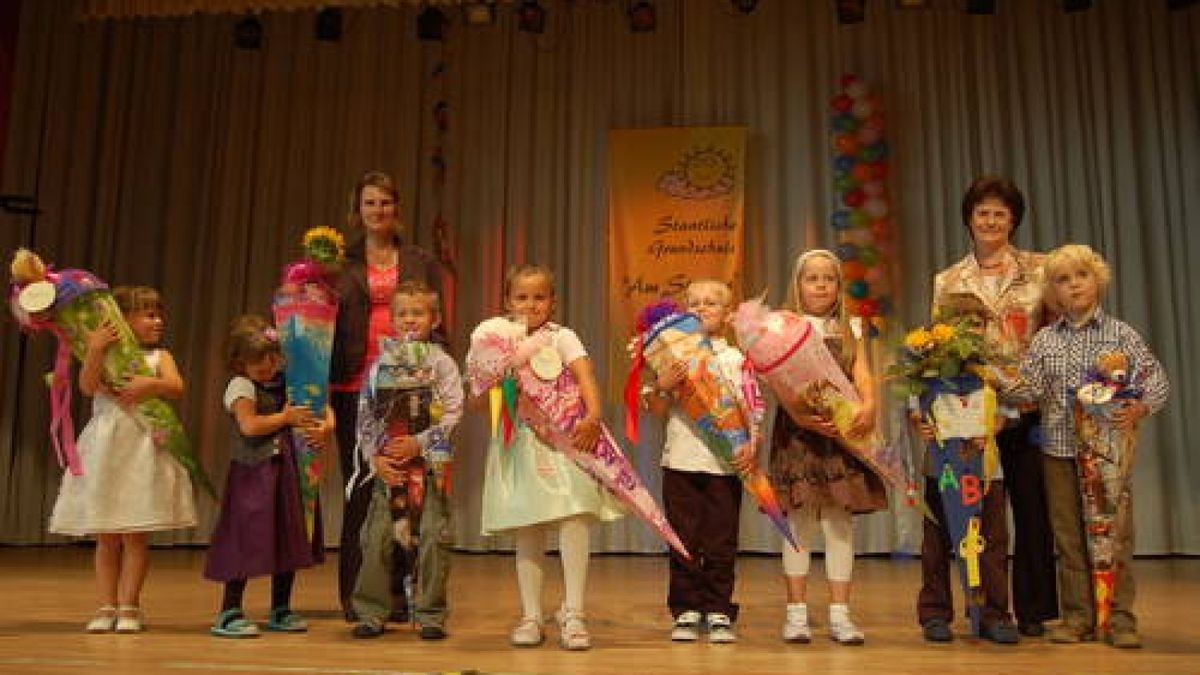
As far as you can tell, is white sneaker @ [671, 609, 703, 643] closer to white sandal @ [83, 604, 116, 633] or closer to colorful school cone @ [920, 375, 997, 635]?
colorful school cone @ [920, 375, 997, 635]

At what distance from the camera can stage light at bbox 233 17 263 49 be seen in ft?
23.3

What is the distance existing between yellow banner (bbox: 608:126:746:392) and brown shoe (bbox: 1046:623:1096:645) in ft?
13.2

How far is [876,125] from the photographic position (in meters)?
6.55

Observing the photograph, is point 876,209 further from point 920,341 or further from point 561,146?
point 920,341

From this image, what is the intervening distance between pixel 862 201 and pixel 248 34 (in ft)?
14.4

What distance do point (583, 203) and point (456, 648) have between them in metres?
4.62

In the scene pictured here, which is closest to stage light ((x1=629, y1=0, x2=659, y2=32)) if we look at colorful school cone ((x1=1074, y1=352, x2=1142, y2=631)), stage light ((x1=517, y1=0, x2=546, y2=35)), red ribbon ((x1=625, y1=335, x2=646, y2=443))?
stage light ((x1=517, y1=0, x2=546, y2=35))

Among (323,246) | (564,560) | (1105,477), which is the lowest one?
(564,560)

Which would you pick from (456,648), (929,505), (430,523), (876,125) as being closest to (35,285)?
(430,523)

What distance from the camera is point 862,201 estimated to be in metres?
6.49

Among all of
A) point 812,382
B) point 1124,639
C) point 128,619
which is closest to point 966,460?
point 812,382

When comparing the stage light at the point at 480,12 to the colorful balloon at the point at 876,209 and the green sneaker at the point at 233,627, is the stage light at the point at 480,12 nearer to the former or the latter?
the colorful balloon at the point at 876,209

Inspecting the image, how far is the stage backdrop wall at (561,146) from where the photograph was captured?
6.39 metres

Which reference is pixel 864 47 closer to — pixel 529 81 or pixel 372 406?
pixel 529 81
